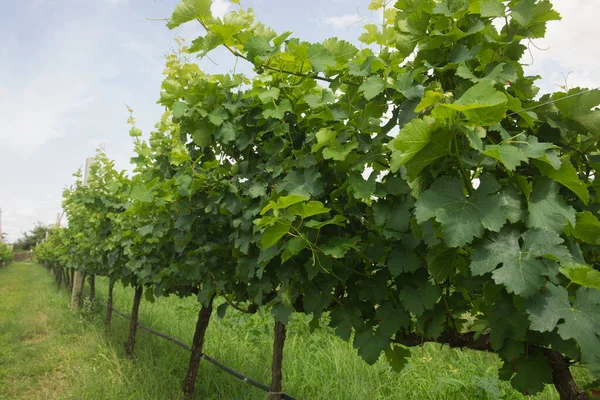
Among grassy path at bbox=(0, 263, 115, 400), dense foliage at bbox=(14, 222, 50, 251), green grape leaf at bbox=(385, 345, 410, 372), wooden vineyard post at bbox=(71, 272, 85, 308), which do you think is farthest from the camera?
dense foliage at bbox=(14, 222, 50, 251)

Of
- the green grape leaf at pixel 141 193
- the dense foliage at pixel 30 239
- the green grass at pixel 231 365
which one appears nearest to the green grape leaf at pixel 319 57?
the green grape leaf at pixel 141 193

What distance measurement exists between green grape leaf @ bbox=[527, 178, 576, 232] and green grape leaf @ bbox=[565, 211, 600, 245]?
0.05m

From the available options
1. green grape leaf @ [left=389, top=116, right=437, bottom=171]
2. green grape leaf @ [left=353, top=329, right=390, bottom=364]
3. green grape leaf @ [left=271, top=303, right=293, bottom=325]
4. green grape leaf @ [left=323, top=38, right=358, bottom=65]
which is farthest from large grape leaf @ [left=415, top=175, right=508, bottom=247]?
green grape leaf @ [left=271, top=303, right=293, bottom=325]

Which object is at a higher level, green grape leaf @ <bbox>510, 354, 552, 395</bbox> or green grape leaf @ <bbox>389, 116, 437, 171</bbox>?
green grape leaf @ <bbox>389, 116, 437, 171</bbox>

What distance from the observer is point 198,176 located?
234cm

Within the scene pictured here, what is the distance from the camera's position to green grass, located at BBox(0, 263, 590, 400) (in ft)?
13.9

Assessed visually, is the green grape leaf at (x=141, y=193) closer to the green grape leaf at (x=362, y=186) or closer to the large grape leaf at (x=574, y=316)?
the green grape leaf at (x=362, y=186)

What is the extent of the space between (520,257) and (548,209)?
150 millimetres

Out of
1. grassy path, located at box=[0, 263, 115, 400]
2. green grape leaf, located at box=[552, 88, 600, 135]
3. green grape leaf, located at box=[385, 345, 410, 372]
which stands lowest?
grassy path, located at box=[0, 263, 115, 400]

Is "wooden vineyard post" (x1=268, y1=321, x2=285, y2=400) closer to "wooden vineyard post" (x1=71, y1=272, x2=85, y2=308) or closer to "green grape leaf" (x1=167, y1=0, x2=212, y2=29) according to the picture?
"green grape leaf" (x1=167, y1=0, x2=212, y2=29)

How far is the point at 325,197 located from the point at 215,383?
3.32 metres

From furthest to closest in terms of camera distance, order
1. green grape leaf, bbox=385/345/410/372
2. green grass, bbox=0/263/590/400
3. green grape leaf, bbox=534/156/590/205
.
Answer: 1. green grass, bbox=0/263/590/400
2. green grape leaf, bbox=385/345/410/372
3. green grape leaf, bbox=534/156/590/205

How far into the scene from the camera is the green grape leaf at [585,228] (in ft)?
3.63

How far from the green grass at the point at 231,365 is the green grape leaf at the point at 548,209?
3.10 meters
